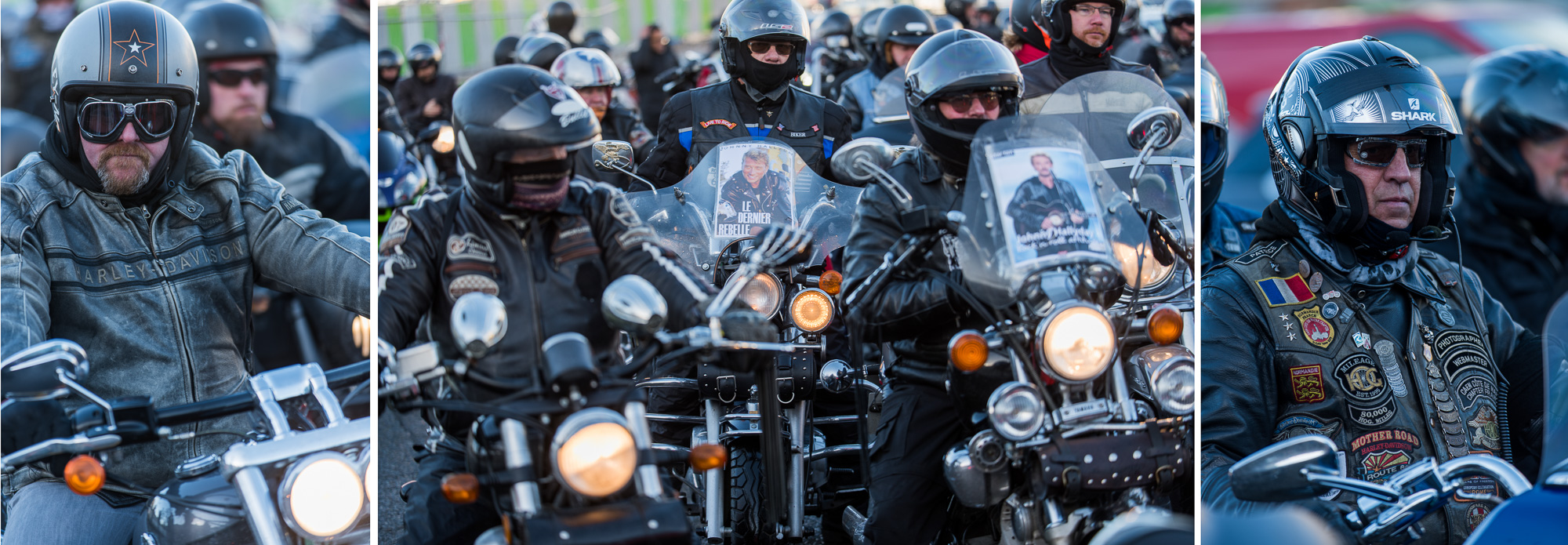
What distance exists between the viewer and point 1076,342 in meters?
3.43

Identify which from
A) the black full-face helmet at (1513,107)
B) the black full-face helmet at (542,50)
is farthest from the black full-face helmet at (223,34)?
the black full-face helmet at (1513,107)

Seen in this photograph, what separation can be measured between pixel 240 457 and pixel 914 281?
177cm

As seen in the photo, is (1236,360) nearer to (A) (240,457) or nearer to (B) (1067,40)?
(A) (240,457)

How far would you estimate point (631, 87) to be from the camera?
51.8 feet

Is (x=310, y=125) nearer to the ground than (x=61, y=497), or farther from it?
farther from it

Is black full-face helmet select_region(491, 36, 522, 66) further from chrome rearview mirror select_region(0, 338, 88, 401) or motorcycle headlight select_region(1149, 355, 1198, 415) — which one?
motorcycle headlight select_region(1149, 355, 1198, 415)

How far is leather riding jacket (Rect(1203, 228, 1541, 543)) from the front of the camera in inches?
151

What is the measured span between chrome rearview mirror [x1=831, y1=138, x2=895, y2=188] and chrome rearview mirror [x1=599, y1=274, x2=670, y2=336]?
43.2 inches

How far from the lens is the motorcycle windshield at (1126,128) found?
466 centimetres

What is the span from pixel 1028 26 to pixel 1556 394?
5123 mm

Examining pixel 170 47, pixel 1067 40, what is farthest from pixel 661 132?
pixel 170 47

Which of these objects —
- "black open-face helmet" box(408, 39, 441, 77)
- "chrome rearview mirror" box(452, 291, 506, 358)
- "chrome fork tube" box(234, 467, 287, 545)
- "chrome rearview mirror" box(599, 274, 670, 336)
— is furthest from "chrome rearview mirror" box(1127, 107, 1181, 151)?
"black open-face helmet" box(408, 39, 441, 77)

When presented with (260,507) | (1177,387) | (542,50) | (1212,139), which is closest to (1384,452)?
(1177,387)

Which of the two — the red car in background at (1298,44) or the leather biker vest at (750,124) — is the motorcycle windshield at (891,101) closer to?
the leather biker vest at (750,124)
